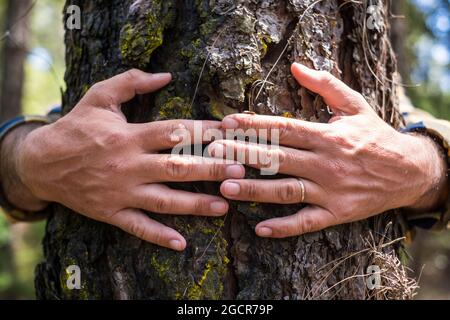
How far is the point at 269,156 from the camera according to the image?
1.66 m

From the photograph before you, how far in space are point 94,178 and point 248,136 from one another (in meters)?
0.62

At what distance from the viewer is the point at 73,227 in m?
2.02

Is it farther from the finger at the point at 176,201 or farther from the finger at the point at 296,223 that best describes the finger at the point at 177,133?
the finger at the point at 296,223

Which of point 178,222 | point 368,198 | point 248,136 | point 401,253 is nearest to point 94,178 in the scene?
point 178,222

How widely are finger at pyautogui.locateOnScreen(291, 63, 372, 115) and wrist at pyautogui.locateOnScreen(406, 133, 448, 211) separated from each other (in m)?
0.33

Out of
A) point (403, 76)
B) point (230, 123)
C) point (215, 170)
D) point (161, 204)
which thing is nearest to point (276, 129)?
point (230, 123)

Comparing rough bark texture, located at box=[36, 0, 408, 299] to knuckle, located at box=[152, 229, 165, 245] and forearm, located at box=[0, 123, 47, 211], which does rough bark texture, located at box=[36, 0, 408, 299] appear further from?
forearm, located at box=[0, 123, 47, 211]

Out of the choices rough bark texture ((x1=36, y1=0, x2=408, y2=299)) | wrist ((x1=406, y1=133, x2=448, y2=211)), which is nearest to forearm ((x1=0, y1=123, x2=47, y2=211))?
rough bark texture ((x1=36, y1=0, x2=408, y2=299))

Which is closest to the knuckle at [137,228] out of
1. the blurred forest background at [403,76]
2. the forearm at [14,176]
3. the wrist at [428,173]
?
the forearm at [14,176]

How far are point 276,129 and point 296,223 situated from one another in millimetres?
360

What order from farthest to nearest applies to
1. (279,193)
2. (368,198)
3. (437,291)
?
1. (437,291)
2. (368,198)
3. (279,193)

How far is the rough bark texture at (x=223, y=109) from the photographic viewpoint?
1.74 m

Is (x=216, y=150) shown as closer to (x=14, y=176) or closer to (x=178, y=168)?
(x=178, y=168)

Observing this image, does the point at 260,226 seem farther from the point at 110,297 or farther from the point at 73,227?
the point at 73,227
